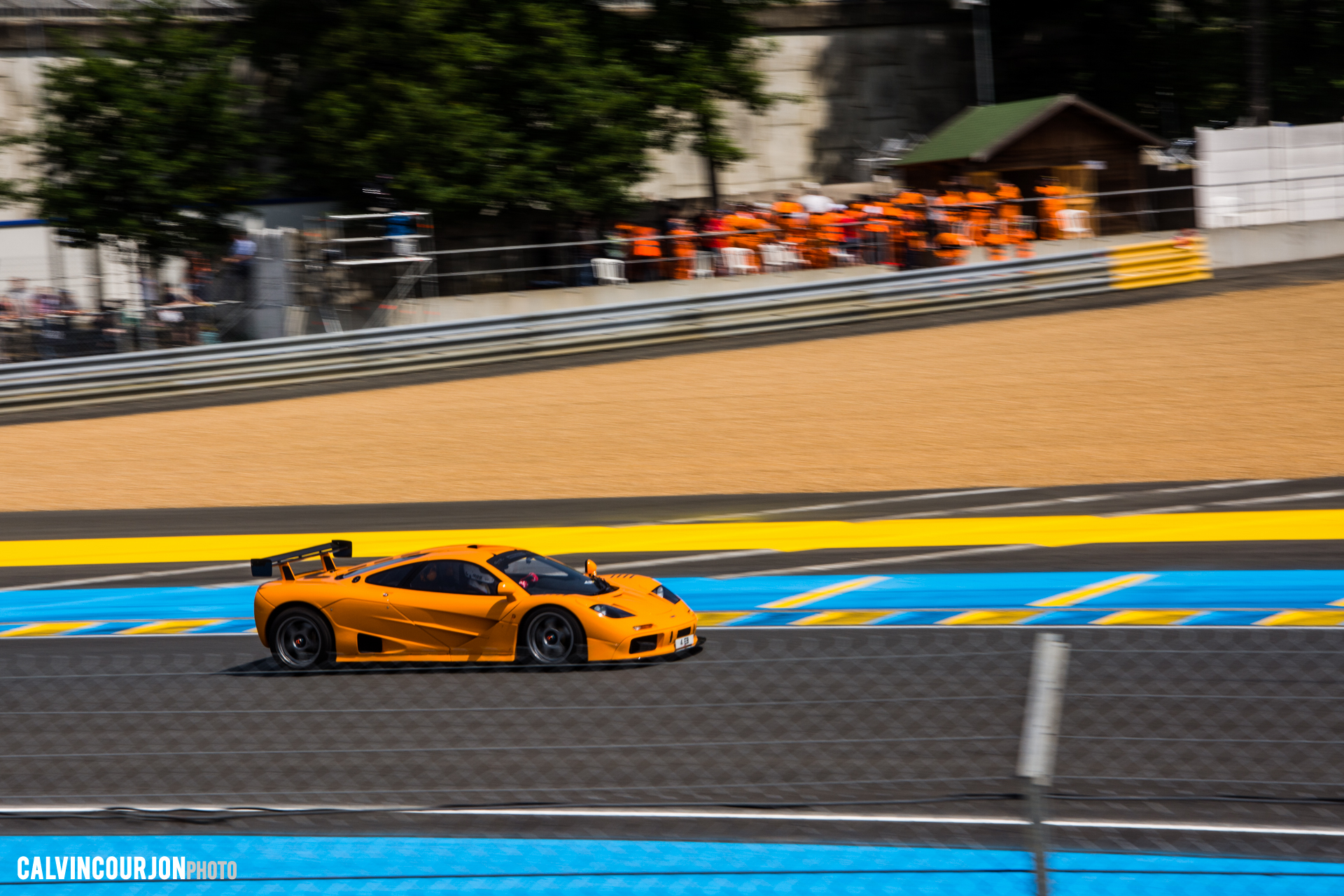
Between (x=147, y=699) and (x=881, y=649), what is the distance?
4.73m

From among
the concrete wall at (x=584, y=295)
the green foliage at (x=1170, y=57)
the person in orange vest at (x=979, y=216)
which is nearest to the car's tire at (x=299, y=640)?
the concrete wall at (x=584, y=295)

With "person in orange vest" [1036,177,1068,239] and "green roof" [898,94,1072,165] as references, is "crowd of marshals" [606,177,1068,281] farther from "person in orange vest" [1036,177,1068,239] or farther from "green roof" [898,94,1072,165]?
"green roof" [898,94,1072,165]

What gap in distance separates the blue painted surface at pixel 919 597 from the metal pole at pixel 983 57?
25933mm

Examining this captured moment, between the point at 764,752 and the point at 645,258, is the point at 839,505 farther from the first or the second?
the point at 645,258

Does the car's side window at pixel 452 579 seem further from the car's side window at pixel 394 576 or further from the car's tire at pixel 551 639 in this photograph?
the car's tire at pixel 551 639

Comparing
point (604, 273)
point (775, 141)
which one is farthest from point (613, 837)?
point (775, 141)

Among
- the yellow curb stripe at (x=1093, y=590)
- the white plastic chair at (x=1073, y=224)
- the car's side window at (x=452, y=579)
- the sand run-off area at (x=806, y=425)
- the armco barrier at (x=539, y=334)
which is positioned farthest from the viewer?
the white plastic chair at (x=1073, y=224)

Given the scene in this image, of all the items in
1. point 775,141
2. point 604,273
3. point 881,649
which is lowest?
point 881,649

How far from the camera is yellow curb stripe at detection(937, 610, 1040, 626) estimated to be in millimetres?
9773

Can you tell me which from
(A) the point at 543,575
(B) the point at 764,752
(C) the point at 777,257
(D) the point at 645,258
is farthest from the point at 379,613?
(C) the point at 777,257

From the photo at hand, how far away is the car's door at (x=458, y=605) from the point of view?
8.77 metres

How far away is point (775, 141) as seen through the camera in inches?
1321

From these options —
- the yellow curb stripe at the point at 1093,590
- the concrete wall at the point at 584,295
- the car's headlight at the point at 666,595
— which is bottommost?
the yellow curb stripe at the point at 1093,590

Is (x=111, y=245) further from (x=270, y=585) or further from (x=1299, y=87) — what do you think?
(x=1299, y=87)
